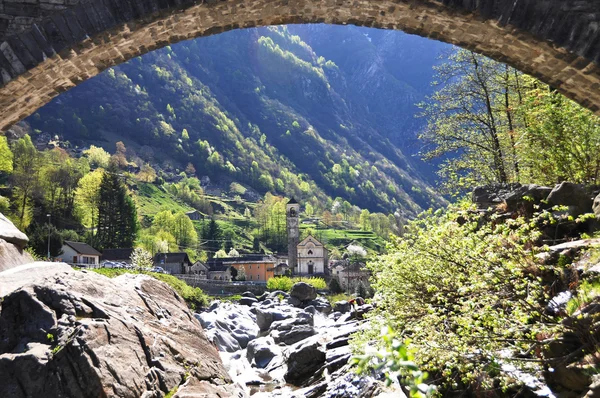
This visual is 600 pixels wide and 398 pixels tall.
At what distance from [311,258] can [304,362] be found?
7803 centimetres

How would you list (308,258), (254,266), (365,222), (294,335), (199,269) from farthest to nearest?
(365,222), (308,258), (254,266), (199,269), (294,335)

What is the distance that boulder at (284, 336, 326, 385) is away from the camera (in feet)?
48.7

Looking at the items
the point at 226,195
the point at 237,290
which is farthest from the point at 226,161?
the point at 237,290

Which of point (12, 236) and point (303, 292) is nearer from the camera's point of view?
point (12, 236)

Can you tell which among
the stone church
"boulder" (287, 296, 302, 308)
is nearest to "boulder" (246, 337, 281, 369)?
"boulder" (287, 296, 302, 308)

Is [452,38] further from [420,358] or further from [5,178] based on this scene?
[5,178]

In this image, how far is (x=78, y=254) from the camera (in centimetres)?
5484

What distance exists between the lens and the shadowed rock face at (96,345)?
6699 mm

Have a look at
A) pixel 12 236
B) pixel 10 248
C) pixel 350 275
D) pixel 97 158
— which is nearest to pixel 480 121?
pixel 12 236

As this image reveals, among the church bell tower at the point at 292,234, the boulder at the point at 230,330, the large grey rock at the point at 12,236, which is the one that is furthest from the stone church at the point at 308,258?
the large grey rock at the point at 12,236

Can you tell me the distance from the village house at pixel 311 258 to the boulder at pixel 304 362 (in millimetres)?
75662

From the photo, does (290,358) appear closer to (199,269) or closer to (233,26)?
(233,26)

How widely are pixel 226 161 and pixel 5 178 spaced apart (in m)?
117

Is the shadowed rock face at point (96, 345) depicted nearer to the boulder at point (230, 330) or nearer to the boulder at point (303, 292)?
the boulder at point (230, 330)
